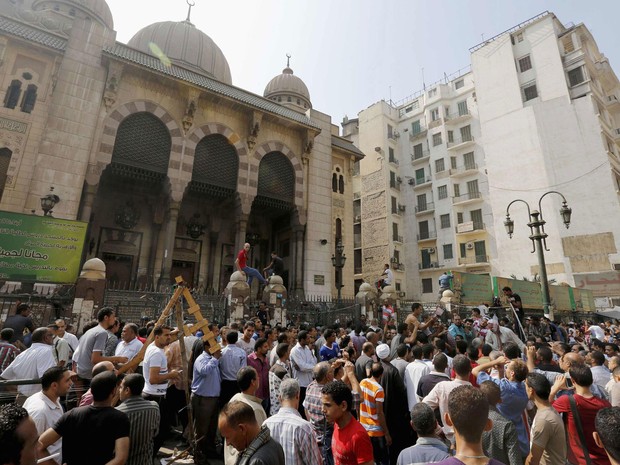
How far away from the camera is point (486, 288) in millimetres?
19062

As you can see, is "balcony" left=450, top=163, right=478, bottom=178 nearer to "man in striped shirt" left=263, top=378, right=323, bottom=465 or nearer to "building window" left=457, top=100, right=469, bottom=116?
"building window" left=457, top=100, right=469, bottom=116

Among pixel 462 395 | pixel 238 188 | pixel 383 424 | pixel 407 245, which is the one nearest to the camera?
pixel 462 395

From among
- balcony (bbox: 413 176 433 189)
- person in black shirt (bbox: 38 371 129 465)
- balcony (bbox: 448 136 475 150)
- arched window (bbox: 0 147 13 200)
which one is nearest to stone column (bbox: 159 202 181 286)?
arched window (bbox: 0 147 13 200)

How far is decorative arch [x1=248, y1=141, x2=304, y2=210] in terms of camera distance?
59.2ft

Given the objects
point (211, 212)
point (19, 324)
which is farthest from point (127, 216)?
point (19, 324)

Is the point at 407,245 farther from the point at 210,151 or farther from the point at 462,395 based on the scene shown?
the point at 462,395

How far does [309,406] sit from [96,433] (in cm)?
210

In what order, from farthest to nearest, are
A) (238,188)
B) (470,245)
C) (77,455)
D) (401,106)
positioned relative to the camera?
1. (401,106)
2. (470,245)
3. (238,188)
4. (77,455)

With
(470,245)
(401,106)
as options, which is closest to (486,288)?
(470,245)

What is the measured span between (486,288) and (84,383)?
64.3 ft

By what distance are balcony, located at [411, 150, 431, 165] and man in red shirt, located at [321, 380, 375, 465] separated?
34798 millimetres

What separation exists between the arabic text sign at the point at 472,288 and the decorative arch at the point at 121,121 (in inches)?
588

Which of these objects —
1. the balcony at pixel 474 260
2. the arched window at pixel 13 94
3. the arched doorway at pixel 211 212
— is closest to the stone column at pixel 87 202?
the arched doorway at pixel 211 212

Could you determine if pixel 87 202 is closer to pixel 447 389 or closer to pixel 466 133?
pixel 447 389
